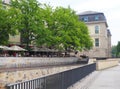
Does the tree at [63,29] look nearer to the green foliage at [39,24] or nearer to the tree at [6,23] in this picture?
the green foliage at [39,24]

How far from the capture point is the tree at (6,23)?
4131 centimetres

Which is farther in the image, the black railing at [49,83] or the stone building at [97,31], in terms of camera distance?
the stone building at [97,31]

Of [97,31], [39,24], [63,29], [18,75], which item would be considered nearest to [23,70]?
[18,75]

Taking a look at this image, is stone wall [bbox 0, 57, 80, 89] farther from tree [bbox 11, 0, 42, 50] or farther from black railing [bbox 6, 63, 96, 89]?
tree [bbox 11, 0, 42, 50]

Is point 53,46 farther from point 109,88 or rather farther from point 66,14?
point 109,88

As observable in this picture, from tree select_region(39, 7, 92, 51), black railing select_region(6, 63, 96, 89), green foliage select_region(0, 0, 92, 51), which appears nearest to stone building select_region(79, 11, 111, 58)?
tree select_region(39, 7, 92, 51)

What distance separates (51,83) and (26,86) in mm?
2986

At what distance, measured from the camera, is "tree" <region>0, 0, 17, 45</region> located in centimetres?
4131

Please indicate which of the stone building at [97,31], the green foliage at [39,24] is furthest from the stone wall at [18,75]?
the stone building at [97,31]

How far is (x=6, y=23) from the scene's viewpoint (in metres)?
41.4

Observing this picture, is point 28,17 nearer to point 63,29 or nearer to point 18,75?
point 63,29

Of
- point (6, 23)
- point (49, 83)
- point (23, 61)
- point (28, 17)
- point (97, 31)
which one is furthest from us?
point (97, 31)

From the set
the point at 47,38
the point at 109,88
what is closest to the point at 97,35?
the point at 47,38

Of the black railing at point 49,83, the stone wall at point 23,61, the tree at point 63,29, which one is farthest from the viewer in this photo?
the tree at point 63,29
